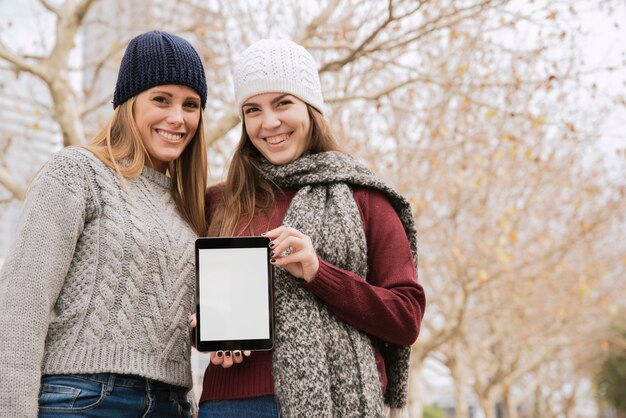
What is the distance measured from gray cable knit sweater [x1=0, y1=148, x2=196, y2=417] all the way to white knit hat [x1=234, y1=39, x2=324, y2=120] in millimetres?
563

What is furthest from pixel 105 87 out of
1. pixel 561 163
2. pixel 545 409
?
pixel 545 409

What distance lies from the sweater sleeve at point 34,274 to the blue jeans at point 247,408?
1.76 feet

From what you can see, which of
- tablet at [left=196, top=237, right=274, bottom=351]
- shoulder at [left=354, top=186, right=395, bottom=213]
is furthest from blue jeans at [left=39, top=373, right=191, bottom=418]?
shoulder at [left=354, top=186, right=395, bottom=213]

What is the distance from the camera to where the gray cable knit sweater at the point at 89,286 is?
1.80m

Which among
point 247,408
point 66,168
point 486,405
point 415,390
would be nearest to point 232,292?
point 247,408

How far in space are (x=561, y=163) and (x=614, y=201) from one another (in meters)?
1.13

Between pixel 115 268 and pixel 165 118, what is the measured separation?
1.93ft

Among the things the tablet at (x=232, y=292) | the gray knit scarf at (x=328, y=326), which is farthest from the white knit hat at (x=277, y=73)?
the tablet at (x=232, y=292)

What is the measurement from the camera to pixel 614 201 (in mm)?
10406

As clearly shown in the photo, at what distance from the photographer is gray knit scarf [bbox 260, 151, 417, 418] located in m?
1.96

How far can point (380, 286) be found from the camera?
2174 millimetres

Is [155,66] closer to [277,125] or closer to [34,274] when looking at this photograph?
[277,125]

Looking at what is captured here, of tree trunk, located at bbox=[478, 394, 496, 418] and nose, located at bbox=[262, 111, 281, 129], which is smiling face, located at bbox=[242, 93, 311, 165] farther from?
tree trunk, located at bbox=[478, 394, 496, 418]

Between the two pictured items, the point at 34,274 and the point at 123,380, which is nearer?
the point at 34,274
